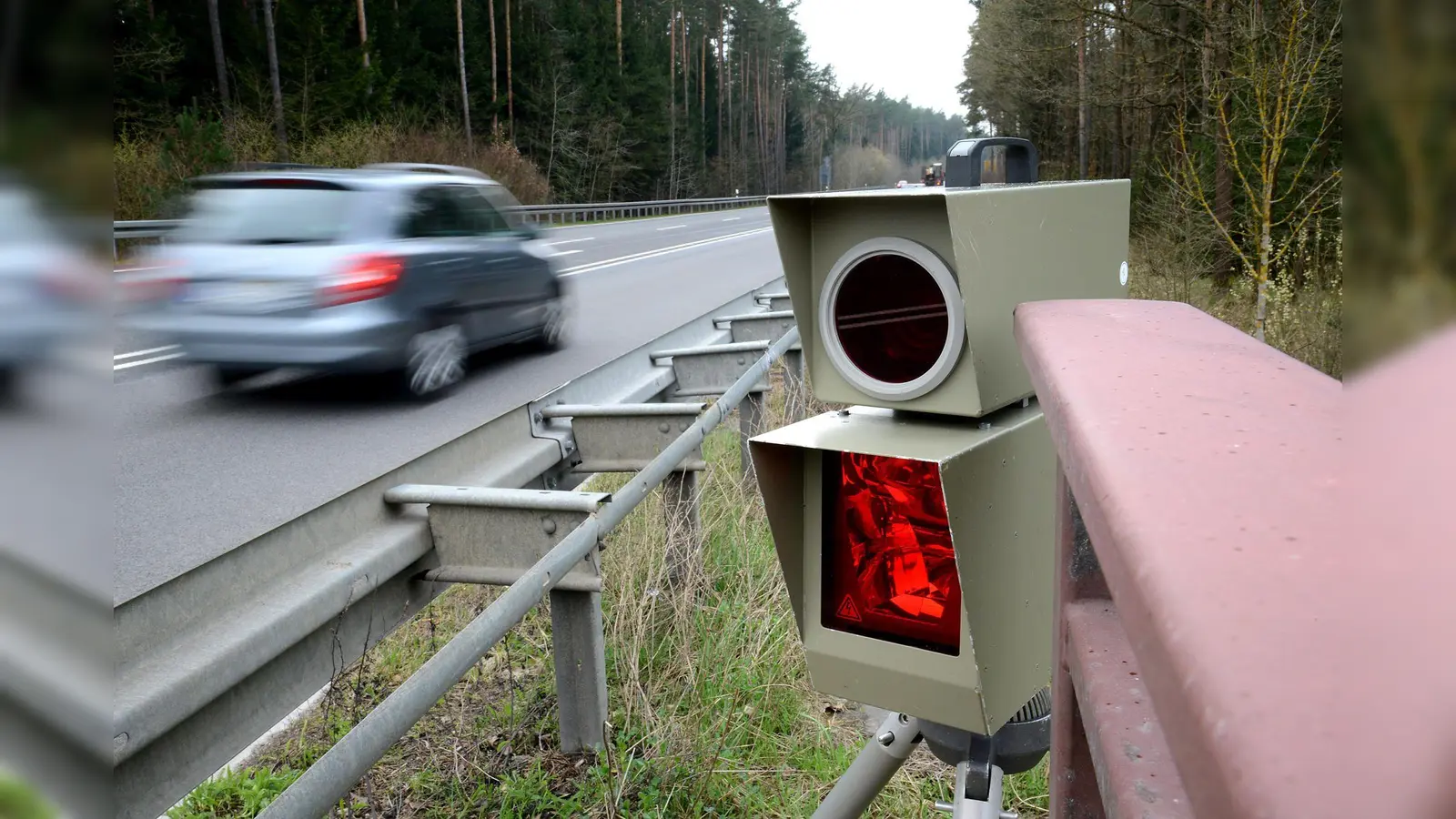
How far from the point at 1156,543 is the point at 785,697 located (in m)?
3.85

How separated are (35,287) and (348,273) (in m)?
6.12

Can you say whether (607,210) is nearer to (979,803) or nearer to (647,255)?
(647,255)

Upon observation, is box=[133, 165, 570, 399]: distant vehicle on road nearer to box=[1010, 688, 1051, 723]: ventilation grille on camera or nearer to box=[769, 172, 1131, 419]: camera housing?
box=[769, 172, 1131, 419]: camera housing

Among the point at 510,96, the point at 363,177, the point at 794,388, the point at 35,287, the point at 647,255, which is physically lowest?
the point at 794,388

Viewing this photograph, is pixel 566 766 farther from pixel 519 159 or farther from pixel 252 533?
pixel 519 159

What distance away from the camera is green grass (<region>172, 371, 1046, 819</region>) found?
3.39 m

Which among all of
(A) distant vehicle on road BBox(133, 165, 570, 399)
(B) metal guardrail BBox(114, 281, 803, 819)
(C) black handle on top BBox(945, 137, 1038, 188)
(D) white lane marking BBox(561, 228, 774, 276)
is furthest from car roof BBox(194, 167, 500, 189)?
(C) black handle on top BBox(945, 137, 1038, 188)

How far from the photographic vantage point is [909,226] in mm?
1756

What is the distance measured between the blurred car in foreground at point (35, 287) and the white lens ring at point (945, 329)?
1.53 m

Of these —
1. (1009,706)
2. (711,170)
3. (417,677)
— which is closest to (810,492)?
(1009,706)

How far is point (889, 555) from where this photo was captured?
75.4 inches

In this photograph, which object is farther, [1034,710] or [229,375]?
[229,375]

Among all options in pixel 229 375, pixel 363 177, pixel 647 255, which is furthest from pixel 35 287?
pixel 647 255

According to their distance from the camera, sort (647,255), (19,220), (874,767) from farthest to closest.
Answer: (647,255) < (874,767) < (19,220)
